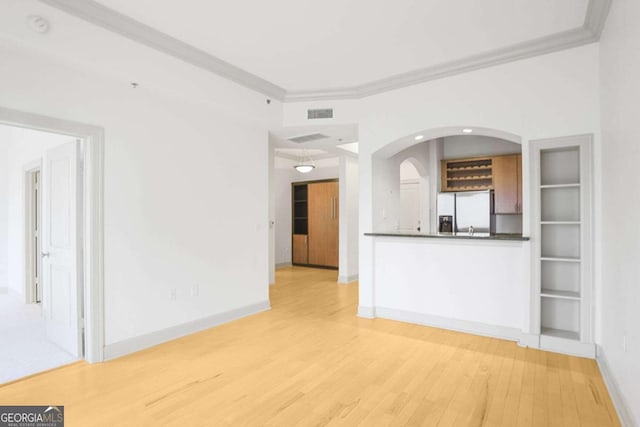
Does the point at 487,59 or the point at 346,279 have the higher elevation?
the point at 487,59

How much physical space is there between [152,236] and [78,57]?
168 centimetres

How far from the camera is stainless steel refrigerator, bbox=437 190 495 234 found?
634 cm

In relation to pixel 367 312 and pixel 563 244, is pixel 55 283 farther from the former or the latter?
pixel 563 244

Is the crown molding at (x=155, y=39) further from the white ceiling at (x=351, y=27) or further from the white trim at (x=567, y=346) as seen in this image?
the white trim at (x=567, y=346)

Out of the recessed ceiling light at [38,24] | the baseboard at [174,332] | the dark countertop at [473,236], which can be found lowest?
the baseboard at [174,332]

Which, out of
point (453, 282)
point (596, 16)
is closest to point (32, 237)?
point (453, 282)

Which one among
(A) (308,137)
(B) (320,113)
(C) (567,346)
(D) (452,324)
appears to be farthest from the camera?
(A) (308,137)

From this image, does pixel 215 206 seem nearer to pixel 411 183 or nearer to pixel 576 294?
pixel 576 294

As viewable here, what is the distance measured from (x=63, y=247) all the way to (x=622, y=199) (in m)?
4.60

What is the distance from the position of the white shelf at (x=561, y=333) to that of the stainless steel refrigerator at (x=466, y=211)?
294 cm

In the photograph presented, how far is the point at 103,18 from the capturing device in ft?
9.52

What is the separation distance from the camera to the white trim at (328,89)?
2.82 metres

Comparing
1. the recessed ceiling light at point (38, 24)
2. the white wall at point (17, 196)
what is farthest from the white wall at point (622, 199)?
the white wall at point (17, 196)

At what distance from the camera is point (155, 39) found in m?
3.28
